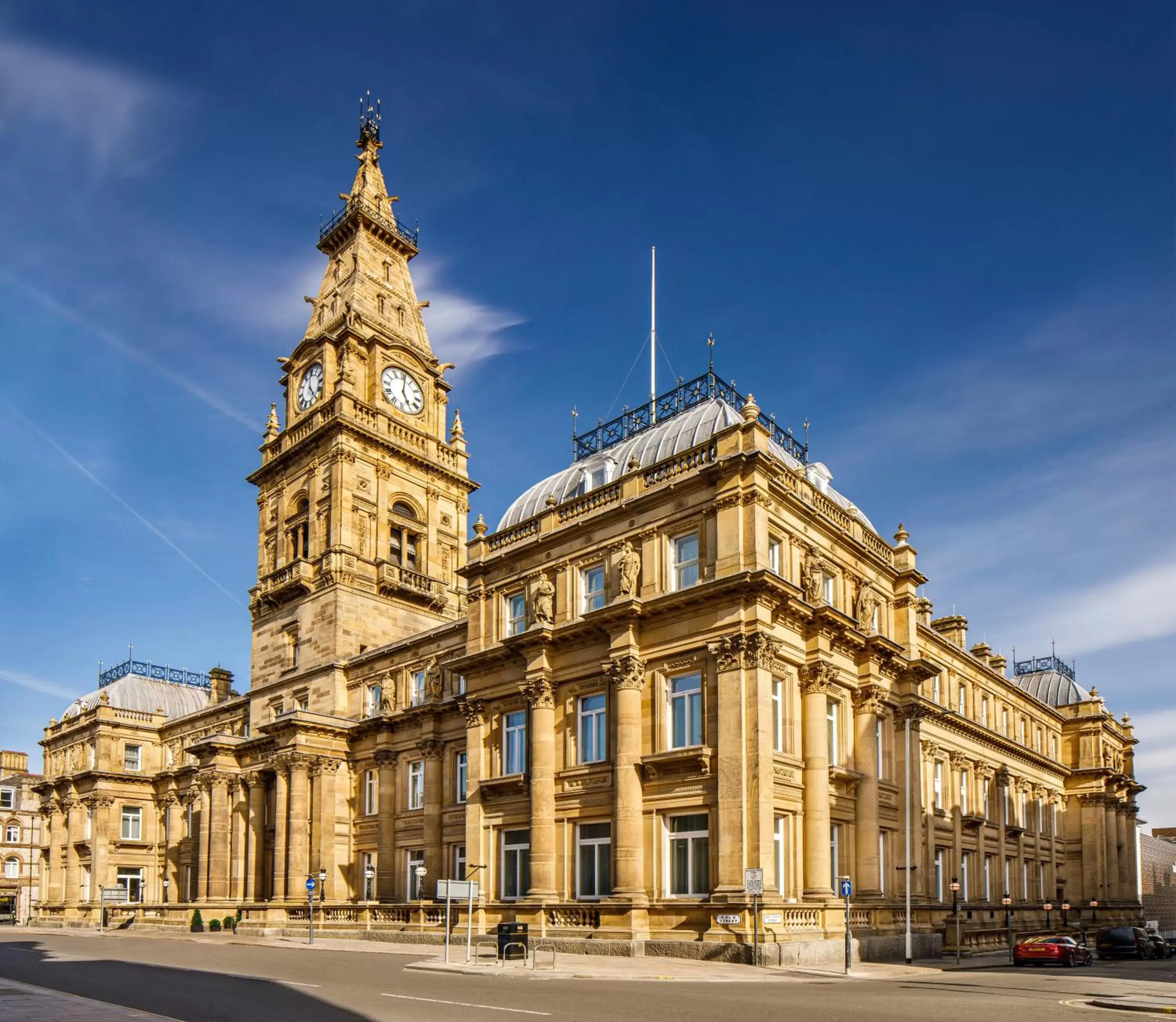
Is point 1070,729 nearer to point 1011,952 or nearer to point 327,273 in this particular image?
point 1011,952

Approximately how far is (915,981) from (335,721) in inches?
1257

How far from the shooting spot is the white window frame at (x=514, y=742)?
130 ft

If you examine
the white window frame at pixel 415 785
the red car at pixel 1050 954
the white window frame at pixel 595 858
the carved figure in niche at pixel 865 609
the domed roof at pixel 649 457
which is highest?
the domed roof at pixel 649 457

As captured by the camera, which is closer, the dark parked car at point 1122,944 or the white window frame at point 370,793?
the dark parked car at point 1122,944

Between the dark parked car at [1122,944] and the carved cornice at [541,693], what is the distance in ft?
79.6

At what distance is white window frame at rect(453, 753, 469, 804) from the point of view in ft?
149

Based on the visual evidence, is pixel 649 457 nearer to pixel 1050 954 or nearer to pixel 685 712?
pixel 685 712

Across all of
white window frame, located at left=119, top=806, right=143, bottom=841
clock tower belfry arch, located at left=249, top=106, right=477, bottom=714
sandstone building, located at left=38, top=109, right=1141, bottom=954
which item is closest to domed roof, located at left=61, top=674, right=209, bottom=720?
sandstone building, located at left=38, top=109, right=1141, bottom=954

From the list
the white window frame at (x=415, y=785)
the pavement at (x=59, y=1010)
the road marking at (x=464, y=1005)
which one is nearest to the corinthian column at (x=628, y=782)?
the road marking at (x=464, y=1005)

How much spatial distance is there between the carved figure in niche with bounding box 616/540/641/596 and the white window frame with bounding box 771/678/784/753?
5.42 metres

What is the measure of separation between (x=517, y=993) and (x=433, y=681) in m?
26.9

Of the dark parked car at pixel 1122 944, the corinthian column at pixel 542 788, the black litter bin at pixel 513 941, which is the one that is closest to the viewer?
the black litter bin at pixel 513 941

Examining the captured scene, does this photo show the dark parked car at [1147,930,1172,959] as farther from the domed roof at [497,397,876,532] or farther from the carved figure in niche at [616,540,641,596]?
the carved figure in niche at [616,540,641,596]

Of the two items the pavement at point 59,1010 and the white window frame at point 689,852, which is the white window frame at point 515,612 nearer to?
the white window frame at point 689,852
